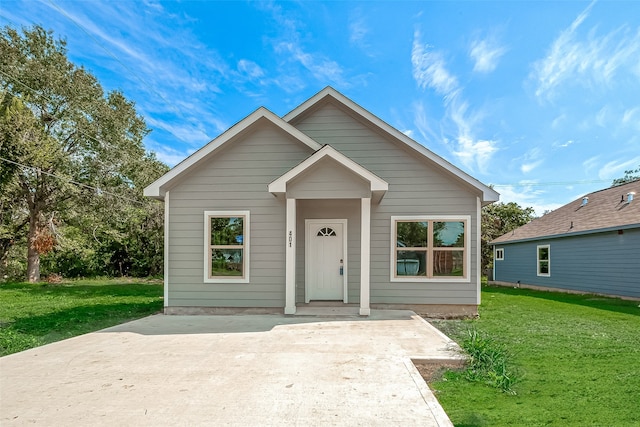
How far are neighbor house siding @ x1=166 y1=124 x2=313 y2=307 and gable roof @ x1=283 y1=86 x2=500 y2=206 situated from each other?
4.44 ft

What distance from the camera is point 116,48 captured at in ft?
44.8

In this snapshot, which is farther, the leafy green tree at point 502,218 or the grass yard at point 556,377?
the leafy green tree at point 502,218

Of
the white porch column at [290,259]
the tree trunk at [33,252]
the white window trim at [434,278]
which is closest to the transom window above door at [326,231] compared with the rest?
the white porch column at [290,259]

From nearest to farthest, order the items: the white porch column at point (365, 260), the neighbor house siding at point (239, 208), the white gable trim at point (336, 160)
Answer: the white gable trim at point (336, 160), the white porch column at point (365, 260), the neighbor house siding at point (239, 208)

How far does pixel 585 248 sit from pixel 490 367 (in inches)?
516

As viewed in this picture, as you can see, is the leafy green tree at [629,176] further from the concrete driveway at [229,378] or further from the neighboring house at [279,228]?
the concrete driveway at [229,378]

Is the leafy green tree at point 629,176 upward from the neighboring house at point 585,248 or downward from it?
upward

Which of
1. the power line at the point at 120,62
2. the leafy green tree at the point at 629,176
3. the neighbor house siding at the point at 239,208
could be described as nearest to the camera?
the neighbor house siding at the point at 239,208

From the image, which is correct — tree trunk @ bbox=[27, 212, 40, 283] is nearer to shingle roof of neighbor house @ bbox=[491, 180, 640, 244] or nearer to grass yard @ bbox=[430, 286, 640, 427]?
grass yard @ bbox=[430, 286, 640, 427]

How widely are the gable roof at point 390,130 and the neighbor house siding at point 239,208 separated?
135cm

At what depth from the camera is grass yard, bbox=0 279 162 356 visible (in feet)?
21.2

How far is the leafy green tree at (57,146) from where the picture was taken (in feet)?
52.1

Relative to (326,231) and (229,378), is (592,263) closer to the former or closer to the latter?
(326,231)

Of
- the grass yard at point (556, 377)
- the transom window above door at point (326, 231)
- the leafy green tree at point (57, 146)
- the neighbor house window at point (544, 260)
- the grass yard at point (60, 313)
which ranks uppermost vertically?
the leafy green tree at point (57, 146)
